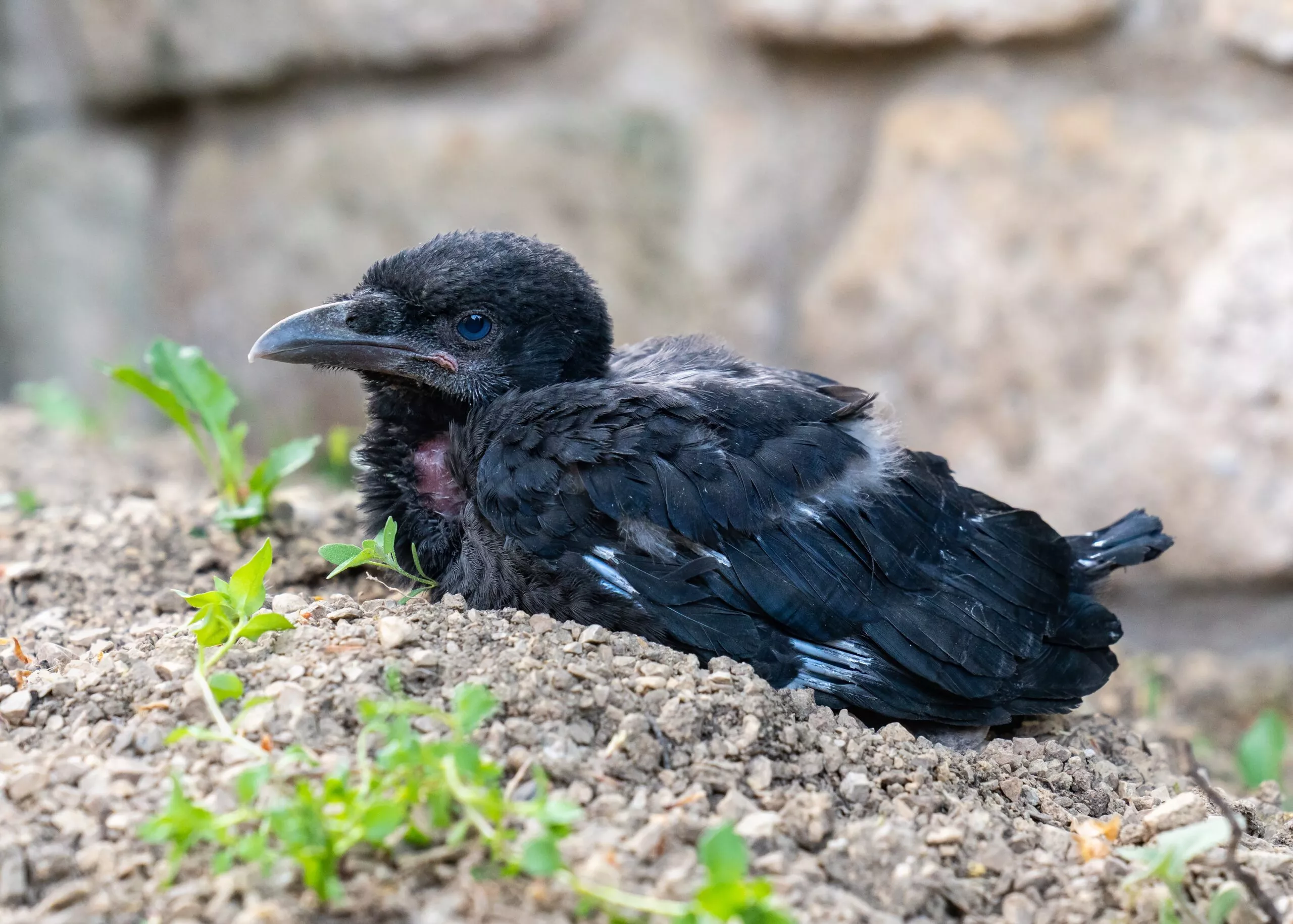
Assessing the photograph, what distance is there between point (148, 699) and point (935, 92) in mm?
3209

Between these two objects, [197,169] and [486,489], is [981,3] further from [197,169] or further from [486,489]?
[197,169]

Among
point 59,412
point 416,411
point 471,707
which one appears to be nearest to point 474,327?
point 416,411

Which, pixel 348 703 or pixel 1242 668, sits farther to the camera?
pixel 1242 668

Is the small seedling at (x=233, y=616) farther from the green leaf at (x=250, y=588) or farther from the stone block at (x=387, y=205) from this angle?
the stone block at (x=387, y=205)

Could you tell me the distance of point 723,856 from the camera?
1468 millimetres

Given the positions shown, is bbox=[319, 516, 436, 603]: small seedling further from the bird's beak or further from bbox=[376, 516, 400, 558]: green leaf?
the bird's beak

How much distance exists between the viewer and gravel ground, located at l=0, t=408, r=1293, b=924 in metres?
A: 1.62

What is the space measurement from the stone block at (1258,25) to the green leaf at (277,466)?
288 cm

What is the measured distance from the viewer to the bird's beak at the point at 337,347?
2770mm

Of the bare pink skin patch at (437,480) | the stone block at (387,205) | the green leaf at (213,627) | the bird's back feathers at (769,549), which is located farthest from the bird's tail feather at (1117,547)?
the stone block at (387,205)

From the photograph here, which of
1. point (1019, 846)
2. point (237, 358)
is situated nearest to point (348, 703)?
point (1019, 846)

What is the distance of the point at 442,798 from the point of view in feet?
5.23

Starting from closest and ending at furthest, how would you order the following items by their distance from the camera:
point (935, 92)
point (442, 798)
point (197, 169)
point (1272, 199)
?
point (442, 798) → point (1272, 199) → point (935, 92) → point (197, 169)

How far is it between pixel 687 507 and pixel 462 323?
2.32 feet
